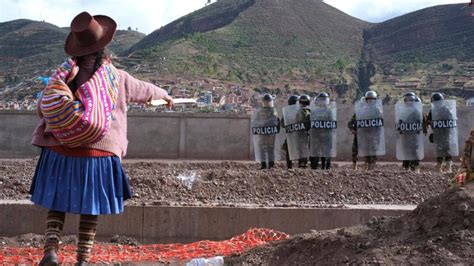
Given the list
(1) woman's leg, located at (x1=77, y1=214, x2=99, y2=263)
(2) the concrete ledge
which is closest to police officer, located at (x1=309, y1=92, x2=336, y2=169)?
(2) the concrete ledge

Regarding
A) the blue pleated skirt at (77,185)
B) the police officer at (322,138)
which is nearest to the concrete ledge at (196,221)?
the blue pleated skirt at (77,185)

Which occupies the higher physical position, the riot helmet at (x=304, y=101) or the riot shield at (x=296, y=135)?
the riot helmet at (x=304, y=101)

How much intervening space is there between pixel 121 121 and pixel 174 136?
15.0 m

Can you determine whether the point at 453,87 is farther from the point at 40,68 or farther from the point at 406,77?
the point at 40,68

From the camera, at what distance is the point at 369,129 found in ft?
44.8

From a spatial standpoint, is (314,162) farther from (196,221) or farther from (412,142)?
(196,221)

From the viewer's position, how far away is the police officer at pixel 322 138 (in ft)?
43.5

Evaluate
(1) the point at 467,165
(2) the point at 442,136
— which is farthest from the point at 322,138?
(1) the point at 467,165

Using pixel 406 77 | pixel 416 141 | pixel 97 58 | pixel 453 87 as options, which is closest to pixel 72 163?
pixel 97 58

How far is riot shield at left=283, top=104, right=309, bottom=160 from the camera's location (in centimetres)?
1345

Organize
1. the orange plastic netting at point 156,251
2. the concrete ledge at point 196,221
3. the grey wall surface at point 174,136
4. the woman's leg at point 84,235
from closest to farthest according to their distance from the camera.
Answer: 1. the woman's leg at point 84,235
2. the orange plastic netting at point 156,251
3. the concrete ledge at point 196,221
4. the grey wall surface at point 174,136

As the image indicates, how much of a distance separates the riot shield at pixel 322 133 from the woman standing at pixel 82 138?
8.66m

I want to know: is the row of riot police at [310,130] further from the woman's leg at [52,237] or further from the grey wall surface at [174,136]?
the woman's leg at [52,237]

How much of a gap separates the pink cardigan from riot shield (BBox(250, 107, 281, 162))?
352 inches
